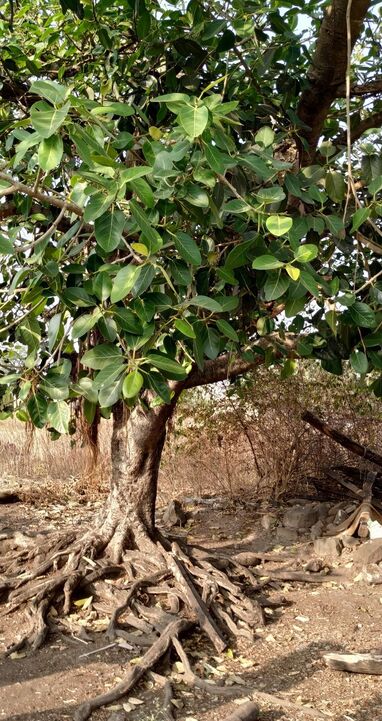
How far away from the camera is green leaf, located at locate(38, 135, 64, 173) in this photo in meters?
1.57

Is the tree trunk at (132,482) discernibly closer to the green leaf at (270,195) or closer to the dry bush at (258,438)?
the dry bush at (258,438)

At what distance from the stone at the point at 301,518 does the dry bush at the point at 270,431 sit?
3.16 feet

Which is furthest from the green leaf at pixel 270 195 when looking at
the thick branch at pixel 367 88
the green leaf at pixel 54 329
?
the thick branch at pixel 367 88

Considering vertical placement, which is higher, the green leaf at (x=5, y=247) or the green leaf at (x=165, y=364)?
the green leaf at (x=5, y=247)

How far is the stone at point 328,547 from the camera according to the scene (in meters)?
6.17

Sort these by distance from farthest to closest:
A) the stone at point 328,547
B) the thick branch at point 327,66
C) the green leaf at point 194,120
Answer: the stone at point 328,547
the thick branch at point 327,66
the green leaf at point 194,120

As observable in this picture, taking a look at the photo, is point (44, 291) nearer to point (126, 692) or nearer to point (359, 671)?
point (126, 692)

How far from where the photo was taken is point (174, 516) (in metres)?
7.06

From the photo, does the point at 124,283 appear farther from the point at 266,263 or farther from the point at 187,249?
the point at 266,263

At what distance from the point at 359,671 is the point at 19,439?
8.30 m

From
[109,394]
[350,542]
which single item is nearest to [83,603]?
[350,542]

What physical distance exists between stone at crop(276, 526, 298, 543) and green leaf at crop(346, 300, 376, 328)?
4615mm

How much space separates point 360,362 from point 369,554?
381 cm

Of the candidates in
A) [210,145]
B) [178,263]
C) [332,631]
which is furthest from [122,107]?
[332,631]
